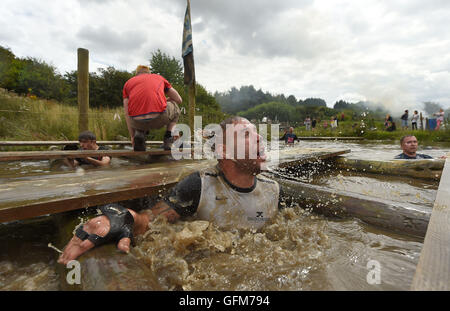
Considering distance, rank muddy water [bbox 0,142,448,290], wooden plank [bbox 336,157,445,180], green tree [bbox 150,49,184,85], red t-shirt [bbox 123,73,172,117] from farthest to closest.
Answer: green tree [bbox 150,49,184,85]
wooden plank [bbox 336,157,445,180]
red t-shirt [bbox 123,73,172,117]
muddy water [bbox 0,142,448,290]

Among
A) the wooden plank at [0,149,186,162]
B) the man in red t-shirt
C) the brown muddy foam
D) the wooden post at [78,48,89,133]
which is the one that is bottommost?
the brown muddy foam

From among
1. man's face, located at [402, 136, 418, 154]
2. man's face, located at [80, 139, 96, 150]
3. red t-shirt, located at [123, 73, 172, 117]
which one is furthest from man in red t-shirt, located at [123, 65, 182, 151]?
man's face, located at [402, 136, 418, 154]

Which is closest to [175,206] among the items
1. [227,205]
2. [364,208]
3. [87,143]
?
[227,205]

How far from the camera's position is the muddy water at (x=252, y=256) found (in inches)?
49.3

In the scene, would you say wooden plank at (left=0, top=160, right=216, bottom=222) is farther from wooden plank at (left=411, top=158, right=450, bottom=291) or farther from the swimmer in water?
the swimmer in water

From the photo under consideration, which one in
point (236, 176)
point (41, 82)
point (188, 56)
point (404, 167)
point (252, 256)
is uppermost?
point (41, 82)

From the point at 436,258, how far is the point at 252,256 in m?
0.97

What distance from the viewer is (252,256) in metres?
1.56

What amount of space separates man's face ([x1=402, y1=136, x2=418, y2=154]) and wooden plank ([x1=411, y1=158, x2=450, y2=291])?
13.7 feet

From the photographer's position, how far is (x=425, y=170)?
13.1 feet

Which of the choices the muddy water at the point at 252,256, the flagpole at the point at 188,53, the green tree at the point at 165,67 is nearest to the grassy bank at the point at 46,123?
the flagpole at the point at 188,53

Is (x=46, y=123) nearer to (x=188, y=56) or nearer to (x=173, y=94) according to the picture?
(x=188, y=56)

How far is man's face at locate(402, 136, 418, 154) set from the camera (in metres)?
4.83
